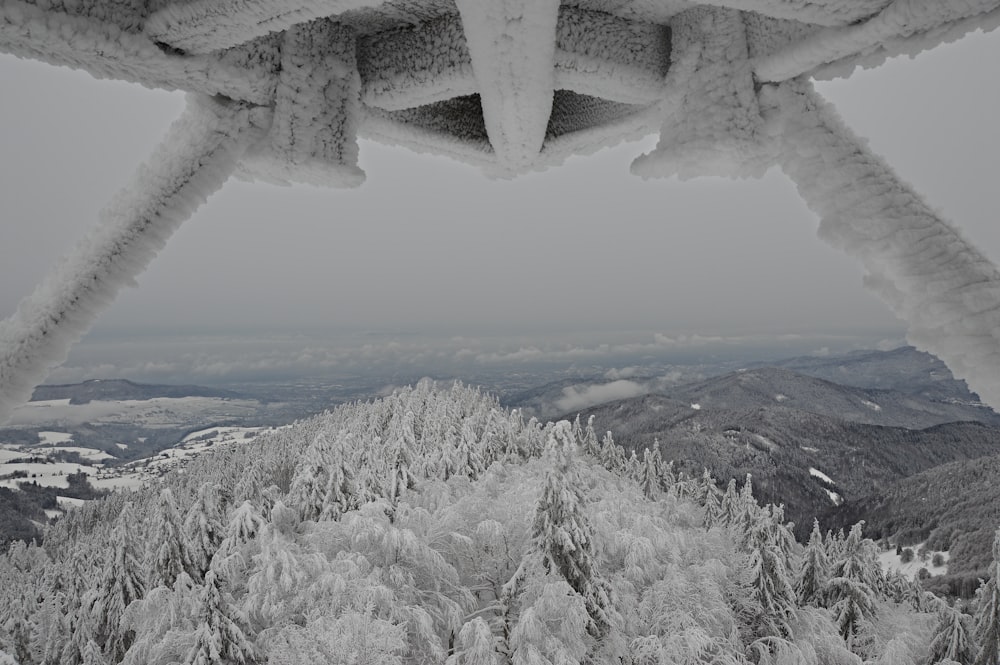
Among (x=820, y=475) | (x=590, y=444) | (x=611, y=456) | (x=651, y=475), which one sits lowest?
(x=651, y=475)

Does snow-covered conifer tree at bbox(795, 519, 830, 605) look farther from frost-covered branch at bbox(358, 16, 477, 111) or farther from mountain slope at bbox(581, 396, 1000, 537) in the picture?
mountain slope at bbox(581, 396, 1000, 537)

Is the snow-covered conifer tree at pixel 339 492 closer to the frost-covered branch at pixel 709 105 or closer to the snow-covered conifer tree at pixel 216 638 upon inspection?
the snow-covered conifer tree at pixel 216 638

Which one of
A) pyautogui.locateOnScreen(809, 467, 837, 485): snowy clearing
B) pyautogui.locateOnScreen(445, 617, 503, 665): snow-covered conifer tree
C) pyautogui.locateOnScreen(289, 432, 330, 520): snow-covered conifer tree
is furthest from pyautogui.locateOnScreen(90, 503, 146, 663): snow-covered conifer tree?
pyautogui.locateOnScreen(809, 467, 837, 485): snowy clearing

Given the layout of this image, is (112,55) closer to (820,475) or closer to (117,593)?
(117,593)

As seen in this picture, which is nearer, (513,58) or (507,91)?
(513,58)

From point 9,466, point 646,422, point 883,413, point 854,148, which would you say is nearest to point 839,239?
point 854,148

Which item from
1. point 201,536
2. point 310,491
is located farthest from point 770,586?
point 201,536

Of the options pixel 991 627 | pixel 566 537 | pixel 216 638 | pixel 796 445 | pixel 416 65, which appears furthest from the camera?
pixel 796 445

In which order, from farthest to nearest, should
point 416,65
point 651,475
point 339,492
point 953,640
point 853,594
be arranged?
point 651,475
point 339,492
point 853,594
point 953,640
point 416,65
